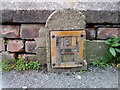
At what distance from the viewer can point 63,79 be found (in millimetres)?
Result: 2137

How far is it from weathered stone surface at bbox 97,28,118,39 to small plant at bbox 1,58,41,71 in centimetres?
85

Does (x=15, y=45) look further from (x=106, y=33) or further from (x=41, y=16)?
(x=106, y=33)

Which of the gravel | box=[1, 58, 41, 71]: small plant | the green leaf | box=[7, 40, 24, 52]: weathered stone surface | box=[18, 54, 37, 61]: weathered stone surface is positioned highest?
box=[7, 40, 24, 52]: weathered stone surface

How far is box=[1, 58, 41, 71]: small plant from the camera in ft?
7.76

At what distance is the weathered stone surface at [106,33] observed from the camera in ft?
7.89

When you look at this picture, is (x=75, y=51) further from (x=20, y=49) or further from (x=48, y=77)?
(x=20, y=49)

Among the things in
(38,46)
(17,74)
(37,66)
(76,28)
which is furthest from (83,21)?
(17,74)

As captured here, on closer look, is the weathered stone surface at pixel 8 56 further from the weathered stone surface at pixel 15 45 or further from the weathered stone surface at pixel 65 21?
the weathered stone surface at pixel 65 21

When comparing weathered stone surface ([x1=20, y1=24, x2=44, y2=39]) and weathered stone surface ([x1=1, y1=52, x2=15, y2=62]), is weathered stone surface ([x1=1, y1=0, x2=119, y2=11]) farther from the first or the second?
weathered stone surface ([x1=1, y1=52, x2=15, y2=62])

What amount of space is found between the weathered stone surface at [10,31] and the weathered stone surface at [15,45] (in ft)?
0.26

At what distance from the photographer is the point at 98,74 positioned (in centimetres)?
224

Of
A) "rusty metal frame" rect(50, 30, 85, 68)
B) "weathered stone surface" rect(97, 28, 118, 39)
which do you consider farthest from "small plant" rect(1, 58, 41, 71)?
"weathered stone surface" rect(97, 28, 118, 39)

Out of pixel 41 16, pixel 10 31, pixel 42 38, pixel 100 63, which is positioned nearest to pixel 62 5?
pixel 41 16

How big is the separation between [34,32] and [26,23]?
149 millimetres
